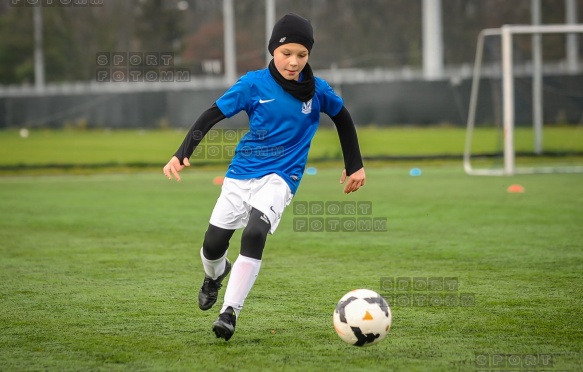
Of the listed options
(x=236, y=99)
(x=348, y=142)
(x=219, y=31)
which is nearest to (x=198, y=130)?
(x=236, y=99)

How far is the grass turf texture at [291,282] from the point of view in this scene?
509 centimetres

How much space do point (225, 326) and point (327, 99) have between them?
162cm

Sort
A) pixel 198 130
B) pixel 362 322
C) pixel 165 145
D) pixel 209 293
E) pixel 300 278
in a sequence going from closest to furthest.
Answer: pixel 362 322, pixel 198 130, pixel 209 293, pixel 300 278, pixel 165 145

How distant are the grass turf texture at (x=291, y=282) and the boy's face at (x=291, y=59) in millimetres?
1586

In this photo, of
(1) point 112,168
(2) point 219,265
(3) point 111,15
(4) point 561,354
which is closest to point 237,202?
(2) point 219,265

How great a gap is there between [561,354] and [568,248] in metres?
4.18

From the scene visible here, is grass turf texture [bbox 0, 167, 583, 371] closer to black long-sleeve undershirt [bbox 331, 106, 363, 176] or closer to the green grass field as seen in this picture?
the green grass field

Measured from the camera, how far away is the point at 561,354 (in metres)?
4.98

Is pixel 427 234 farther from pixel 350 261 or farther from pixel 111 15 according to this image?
pixel 111 15

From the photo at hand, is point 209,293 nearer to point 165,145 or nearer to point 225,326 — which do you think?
point 225,326

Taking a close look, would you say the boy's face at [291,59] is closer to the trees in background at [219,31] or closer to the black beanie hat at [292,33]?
the black beanie hat at [292,33]

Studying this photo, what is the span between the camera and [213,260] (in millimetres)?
5914

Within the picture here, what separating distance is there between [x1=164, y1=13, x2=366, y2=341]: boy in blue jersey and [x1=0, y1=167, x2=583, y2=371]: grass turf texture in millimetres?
581

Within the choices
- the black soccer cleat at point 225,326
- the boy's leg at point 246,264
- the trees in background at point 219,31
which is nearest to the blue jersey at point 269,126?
the boy's leg at point 246,264
